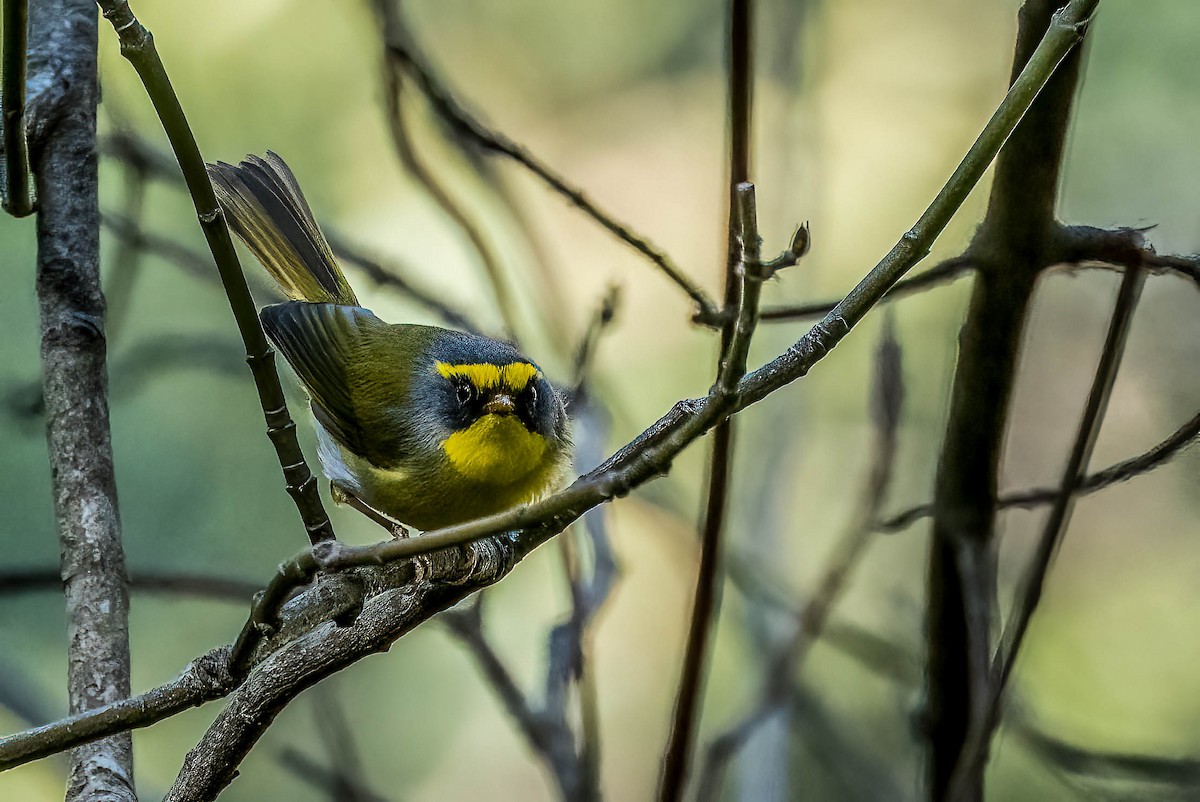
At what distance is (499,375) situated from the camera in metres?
2.54

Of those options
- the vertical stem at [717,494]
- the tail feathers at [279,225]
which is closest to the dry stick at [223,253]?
the vertical stem at [717,494]

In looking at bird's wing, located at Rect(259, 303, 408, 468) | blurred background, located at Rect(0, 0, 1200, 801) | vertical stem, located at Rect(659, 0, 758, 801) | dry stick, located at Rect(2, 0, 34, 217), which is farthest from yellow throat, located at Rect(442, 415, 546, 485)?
dry stick, located at Rect(2, 0, 34, 217)

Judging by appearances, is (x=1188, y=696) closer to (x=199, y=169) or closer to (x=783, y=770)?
(x=783, y=770)

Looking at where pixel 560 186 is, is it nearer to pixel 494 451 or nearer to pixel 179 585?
pixel 494 451

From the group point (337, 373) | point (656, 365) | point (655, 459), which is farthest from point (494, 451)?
point (656, 365)

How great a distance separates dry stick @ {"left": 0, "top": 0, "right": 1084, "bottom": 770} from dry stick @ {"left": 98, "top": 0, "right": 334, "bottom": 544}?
0.20 meters

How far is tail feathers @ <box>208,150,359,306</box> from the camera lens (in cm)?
289

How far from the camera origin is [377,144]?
4176 mm

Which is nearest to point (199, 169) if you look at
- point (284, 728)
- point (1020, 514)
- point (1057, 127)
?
point (1057, 127)

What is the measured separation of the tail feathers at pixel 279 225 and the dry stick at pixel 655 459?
5.34ft

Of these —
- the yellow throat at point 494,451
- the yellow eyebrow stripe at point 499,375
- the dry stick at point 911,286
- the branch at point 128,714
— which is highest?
the yellow eyebrow stripe at point 499,375

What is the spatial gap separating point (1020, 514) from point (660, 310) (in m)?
1.43

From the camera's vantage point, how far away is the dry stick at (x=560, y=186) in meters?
1.98

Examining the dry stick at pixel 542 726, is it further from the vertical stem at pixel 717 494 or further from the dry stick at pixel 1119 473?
the dry stick at pixel 1119 473
